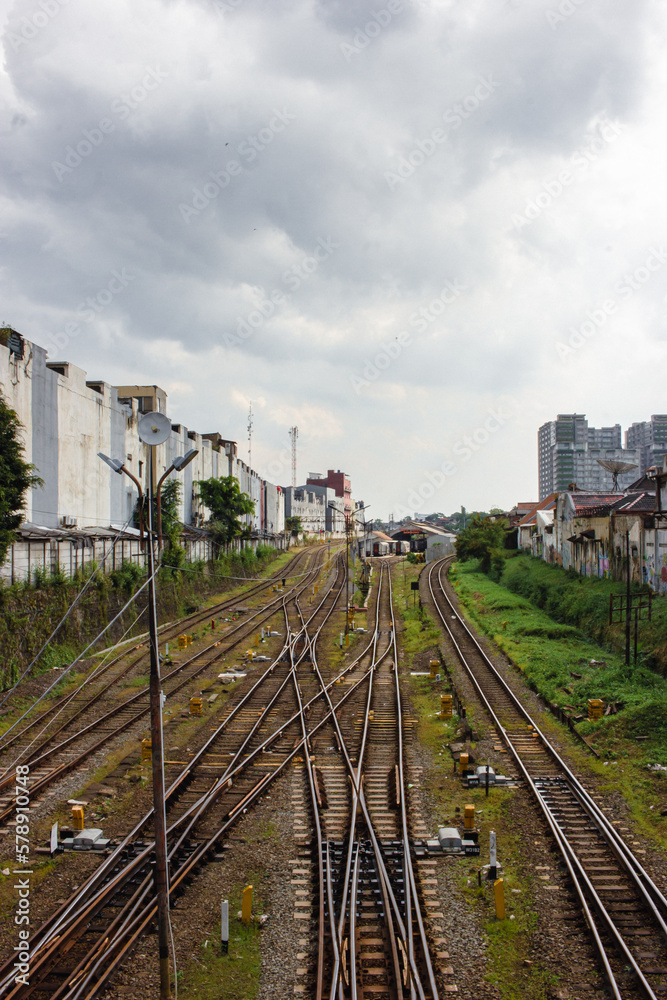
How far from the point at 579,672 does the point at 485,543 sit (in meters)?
35.0

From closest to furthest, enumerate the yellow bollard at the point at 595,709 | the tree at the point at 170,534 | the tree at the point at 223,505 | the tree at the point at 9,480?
the yellow bollard at the point at 595,709, the tree at the point at 9,480, the tree at the point at 170,534, the tree at the point at 223,505

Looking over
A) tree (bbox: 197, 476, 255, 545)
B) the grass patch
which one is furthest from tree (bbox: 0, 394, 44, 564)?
tree (bbox: 197, 476, 255, 545)

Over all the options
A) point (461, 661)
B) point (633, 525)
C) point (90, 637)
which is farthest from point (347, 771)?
point (633, 525)

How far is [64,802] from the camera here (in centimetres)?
1214

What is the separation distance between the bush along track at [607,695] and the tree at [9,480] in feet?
57.5

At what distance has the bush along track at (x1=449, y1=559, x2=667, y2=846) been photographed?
501 inches

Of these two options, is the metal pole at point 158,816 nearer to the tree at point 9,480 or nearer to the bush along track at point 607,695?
the bush along track at point 607,695

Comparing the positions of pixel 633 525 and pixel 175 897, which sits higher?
pixel 633 525

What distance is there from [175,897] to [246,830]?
7.00 feet

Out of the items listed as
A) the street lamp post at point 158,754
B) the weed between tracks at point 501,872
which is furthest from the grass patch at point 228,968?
the weed between tracks at point 501,872

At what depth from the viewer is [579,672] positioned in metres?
21.2

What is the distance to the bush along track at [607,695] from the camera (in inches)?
501

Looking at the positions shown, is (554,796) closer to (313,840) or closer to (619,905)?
(619,905)

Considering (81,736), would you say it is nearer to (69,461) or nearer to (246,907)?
(246,907)
